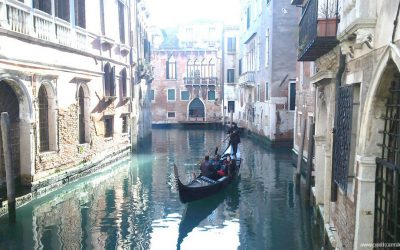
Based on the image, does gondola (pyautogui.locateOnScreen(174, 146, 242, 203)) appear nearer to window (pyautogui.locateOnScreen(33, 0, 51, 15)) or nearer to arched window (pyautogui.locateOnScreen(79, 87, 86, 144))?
arched window (pyautogui.locateOnScreen(79, 87, 86, 144))

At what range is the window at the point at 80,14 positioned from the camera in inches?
409

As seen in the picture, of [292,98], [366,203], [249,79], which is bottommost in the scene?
[366,203]

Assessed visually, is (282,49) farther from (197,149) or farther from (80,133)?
(80,133)

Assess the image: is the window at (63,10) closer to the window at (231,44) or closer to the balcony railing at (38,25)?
the balcony railing at (38,25)

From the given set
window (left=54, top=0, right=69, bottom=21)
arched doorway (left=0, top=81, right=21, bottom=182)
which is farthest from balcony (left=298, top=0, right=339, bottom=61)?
window (left=54, top=0, right=69, bottom=21)

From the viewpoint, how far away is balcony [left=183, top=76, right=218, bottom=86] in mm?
29281

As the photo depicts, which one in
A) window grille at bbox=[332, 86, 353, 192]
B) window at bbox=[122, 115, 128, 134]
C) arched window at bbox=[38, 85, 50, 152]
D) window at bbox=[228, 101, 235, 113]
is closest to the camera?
window grille at bbox=[332, 86, 353, 192]

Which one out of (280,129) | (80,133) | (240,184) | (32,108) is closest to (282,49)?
(280,129)

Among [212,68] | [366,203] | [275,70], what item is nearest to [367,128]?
[366,203]

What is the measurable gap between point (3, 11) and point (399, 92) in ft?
21.1

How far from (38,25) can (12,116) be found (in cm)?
196

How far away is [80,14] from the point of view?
413 inches

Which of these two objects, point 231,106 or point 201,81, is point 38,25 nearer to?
point 201,81

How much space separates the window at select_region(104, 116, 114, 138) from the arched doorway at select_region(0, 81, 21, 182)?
4503mm
